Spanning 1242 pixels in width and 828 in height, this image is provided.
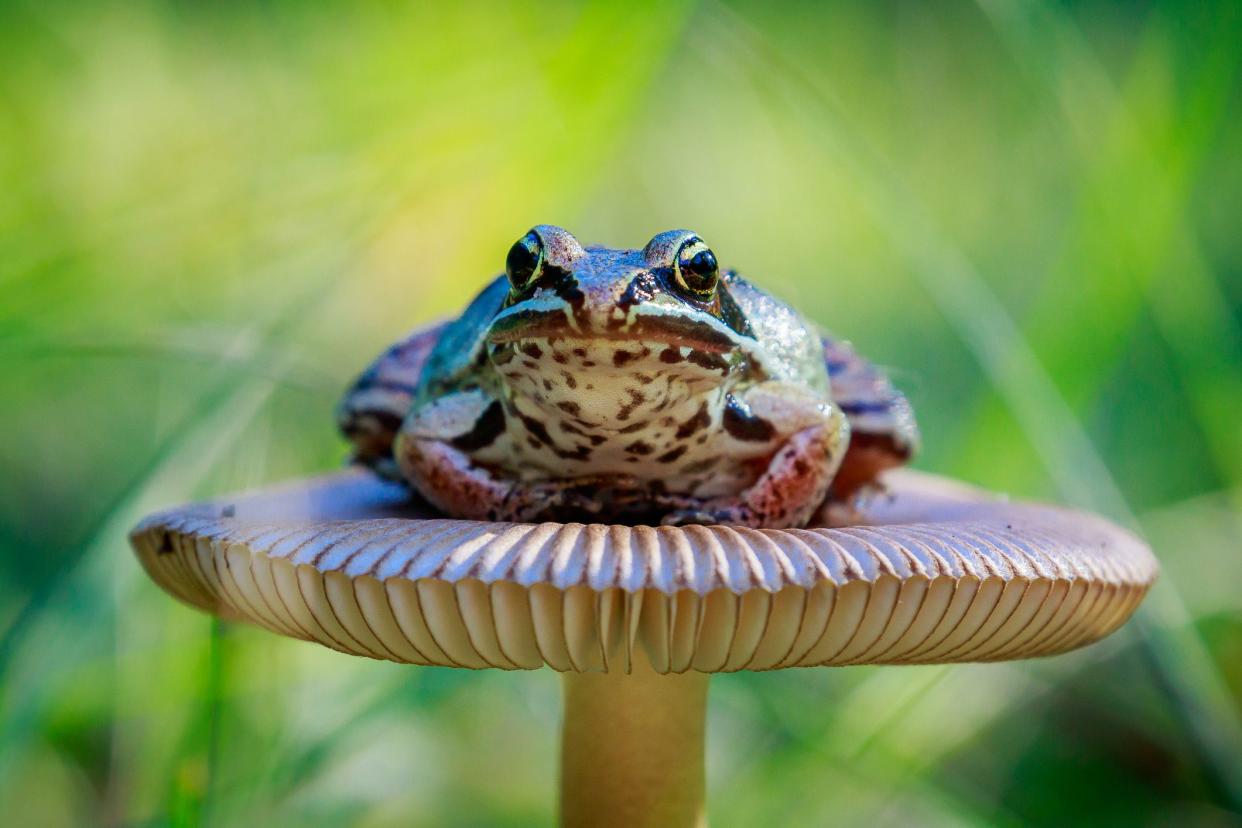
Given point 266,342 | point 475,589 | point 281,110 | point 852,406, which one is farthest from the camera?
point 281,110

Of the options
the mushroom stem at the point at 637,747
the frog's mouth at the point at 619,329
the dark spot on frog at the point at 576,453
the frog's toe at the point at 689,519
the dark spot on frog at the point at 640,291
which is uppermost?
the dark spot on frog at the point at 640,291

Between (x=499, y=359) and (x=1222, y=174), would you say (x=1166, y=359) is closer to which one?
(x=1222, y=174)

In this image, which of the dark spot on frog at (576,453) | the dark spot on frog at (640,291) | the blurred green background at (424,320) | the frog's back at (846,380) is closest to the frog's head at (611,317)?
the dark spot on frog at (640,291)

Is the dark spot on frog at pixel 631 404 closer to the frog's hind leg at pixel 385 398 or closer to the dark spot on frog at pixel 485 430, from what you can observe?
the dark spot on frog at pixel 485 430

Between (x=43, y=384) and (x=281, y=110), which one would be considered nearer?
(x=43, y=384)

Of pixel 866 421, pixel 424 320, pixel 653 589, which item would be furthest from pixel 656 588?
pixel 424 320

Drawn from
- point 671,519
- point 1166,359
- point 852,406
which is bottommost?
point 671,519

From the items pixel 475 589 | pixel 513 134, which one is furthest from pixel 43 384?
pixel 475 589
